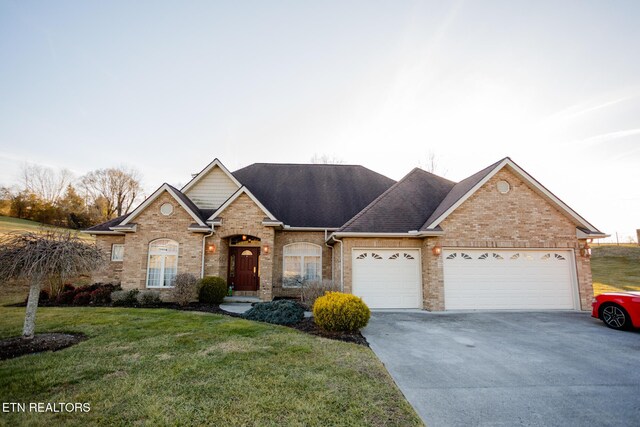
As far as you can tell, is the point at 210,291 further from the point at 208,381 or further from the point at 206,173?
the point at 208,381

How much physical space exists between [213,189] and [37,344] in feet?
33.1

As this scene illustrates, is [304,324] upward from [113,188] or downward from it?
downward

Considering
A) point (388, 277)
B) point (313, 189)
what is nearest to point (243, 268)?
point (313, 189)

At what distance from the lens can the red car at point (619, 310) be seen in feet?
26.5

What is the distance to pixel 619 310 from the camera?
840cm

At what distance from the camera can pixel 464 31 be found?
9.77 metres

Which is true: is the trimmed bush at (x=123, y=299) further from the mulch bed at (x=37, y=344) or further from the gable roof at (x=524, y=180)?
the gable roof at (x=524, y=180)

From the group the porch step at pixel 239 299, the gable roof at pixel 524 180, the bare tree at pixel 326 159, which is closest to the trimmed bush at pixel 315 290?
the porch step at pixel 239 299

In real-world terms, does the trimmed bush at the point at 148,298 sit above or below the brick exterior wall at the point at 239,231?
below

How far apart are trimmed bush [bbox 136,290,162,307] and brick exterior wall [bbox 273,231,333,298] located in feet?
17.0

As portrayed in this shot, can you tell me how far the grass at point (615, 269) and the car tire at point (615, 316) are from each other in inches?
357

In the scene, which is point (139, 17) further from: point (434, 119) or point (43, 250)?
point (434, 119)

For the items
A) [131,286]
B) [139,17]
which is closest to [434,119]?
[139,17]

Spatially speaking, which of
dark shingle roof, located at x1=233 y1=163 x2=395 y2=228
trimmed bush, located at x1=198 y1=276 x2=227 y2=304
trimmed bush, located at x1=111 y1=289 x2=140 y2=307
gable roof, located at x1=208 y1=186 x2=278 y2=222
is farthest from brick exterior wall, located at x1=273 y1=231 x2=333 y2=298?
trimmed bush, located at x1=111 y1=289 x2=140 y2=307
